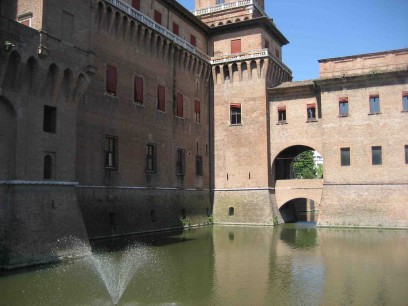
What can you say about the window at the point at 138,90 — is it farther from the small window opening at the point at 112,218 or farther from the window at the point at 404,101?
the window at the point at 404,101

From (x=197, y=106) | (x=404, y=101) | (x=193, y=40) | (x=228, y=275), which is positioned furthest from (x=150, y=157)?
(x=404, y=101)

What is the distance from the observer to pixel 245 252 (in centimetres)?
1872

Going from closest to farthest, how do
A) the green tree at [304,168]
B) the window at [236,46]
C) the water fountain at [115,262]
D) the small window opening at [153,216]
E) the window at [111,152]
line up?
the water fountain at [115,262] → the window at [111,152] → the small window opening at [153,216] → the window at [236,46] → the green tree at [304,168]

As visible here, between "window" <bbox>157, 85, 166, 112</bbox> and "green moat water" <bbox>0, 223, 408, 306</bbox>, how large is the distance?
27.5ft

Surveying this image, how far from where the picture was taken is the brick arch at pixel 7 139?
582 inches

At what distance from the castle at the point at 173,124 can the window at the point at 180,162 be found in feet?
0.21

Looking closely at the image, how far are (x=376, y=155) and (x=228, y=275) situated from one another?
54.2 feet

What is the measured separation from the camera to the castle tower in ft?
99.7

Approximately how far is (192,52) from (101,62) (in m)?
9.14

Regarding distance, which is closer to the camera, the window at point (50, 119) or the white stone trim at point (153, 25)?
the window at point (50, 119)

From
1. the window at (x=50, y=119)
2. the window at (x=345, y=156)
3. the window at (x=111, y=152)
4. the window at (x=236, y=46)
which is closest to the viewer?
the window at (x=50, y=119)

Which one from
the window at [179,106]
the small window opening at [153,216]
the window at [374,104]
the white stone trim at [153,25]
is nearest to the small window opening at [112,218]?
the small window opening at [153,216]

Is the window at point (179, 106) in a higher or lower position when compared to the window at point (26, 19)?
lower

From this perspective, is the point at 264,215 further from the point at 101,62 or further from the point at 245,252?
the point at 101,62
